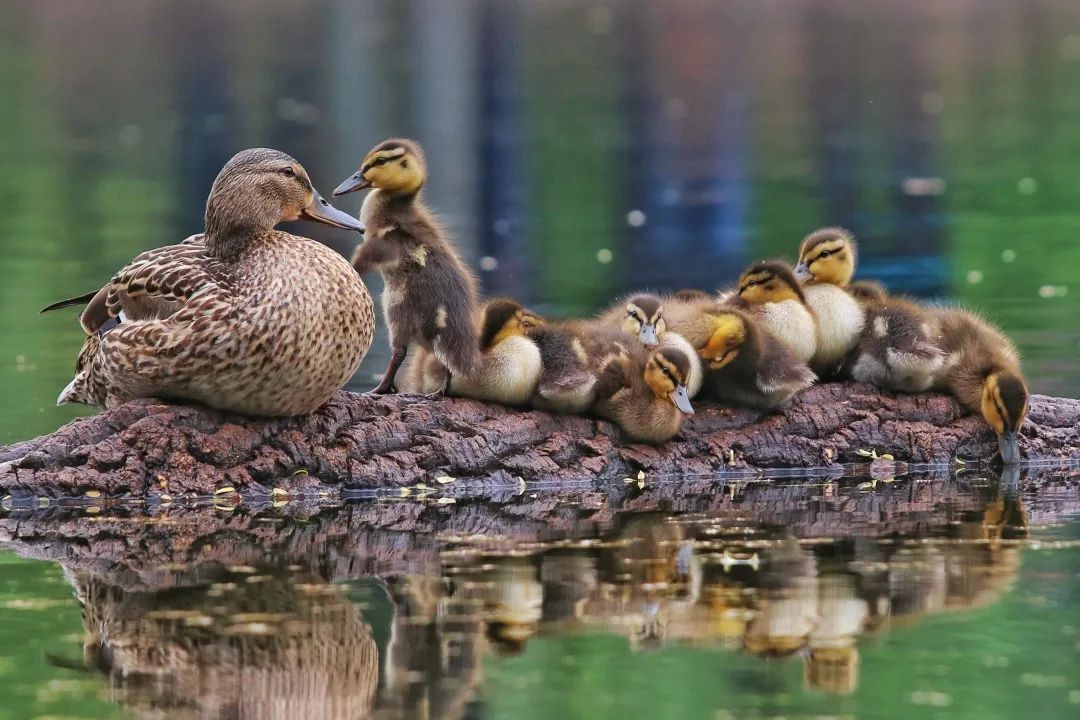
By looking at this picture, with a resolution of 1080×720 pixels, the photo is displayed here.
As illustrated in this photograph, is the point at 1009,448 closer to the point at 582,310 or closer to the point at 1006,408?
the point at 1006,408

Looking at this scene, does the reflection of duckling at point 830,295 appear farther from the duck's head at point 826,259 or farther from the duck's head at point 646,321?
the duck's head at point 646,321

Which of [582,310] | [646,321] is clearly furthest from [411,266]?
[582,310]

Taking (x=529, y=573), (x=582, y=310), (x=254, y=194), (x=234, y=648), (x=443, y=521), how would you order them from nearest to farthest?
1. (x=234, y=648)
2. (x=529, y=573)
3. (x=443, y=521)
4. (x=254, y=194)
5. (x=582, y=310)

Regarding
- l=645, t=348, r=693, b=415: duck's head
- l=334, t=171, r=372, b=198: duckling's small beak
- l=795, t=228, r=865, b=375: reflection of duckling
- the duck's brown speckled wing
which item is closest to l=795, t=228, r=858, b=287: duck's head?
l=795, t=228, r=865, b=375: reflection of duckling

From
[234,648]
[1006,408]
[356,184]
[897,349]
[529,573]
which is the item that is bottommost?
[234,648]

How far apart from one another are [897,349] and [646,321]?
3.50 feet

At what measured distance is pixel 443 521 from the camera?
7.01 m

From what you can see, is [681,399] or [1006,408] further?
[1006,408]

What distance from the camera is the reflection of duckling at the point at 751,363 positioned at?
25.6 feet

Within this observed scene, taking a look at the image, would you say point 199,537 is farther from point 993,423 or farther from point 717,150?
point 717,150

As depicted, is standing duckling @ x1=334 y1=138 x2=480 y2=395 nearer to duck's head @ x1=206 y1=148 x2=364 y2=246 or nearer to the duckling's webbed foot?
the duckling's webbed foot

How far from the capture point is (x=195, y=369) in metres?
7.07

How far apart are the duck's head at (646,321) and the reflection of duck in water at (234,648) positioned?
2.24m

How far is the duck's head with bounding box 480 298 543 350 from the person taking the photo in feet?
25.3
